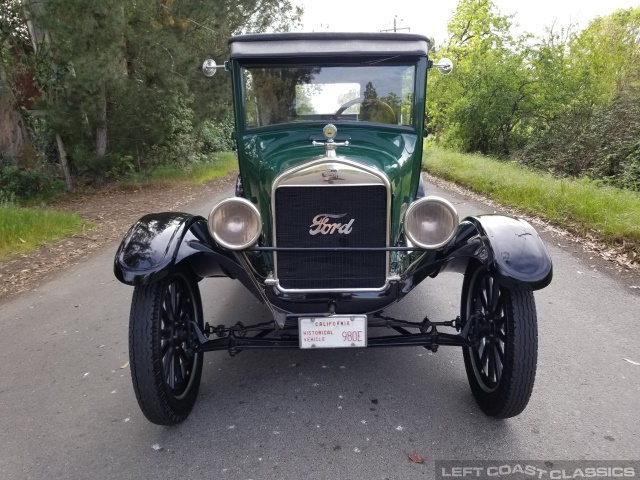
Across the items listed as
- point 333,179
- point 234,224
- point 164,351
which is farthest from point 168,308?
point 333,179

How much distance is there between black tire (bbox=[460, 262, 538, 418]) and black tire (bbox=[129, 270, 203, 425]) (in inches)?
64.0

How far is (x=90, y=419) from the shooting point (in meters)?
2.55

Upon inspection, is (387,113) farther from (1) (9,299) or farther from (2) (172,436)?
(1) (9,299)

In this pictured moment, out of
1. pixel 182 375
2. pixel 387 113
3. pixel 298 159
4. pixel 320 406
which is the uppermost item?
pixel 387 113

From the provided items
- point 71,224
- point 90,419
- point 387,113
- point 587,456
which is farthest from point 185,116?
point 587,456

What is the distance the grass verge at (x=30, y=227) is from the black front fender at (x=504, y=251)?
18.4ft

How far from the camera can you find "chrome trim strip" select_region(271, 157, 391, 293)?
7.99ft

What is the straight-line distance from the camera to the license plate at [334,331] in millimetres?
2365

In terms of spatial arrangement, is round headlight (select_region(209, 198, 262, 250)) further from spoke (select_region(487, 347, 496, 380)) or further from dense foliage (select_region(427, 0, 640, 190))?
dense foliage (select_region(427, 0, 640, 190))

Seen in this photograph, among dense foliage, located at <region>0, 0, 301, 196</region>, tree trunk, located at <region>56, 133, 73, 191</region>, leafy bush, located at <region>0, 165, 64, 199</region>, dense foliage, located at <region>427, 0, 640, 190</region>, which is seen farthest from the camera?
dense foliage, located at <region>427, 0, 640, 190</region>

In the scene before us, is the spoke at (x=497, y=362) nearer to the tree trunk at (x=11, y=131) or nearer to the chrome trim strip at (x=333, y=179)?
the chrome trim strip at (x=333, y=179)

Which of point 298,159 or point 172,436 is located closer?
point 172,436

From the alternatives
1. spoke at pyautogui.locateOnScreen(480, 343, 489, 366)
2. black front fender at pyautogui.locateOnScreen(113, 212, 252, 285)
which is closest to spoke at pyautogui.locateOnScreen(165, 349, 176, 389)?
black front fender at pyautogui.locateOnScreen(113, 212, 252, 285)

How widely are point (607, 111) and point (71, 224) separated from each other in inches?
497
